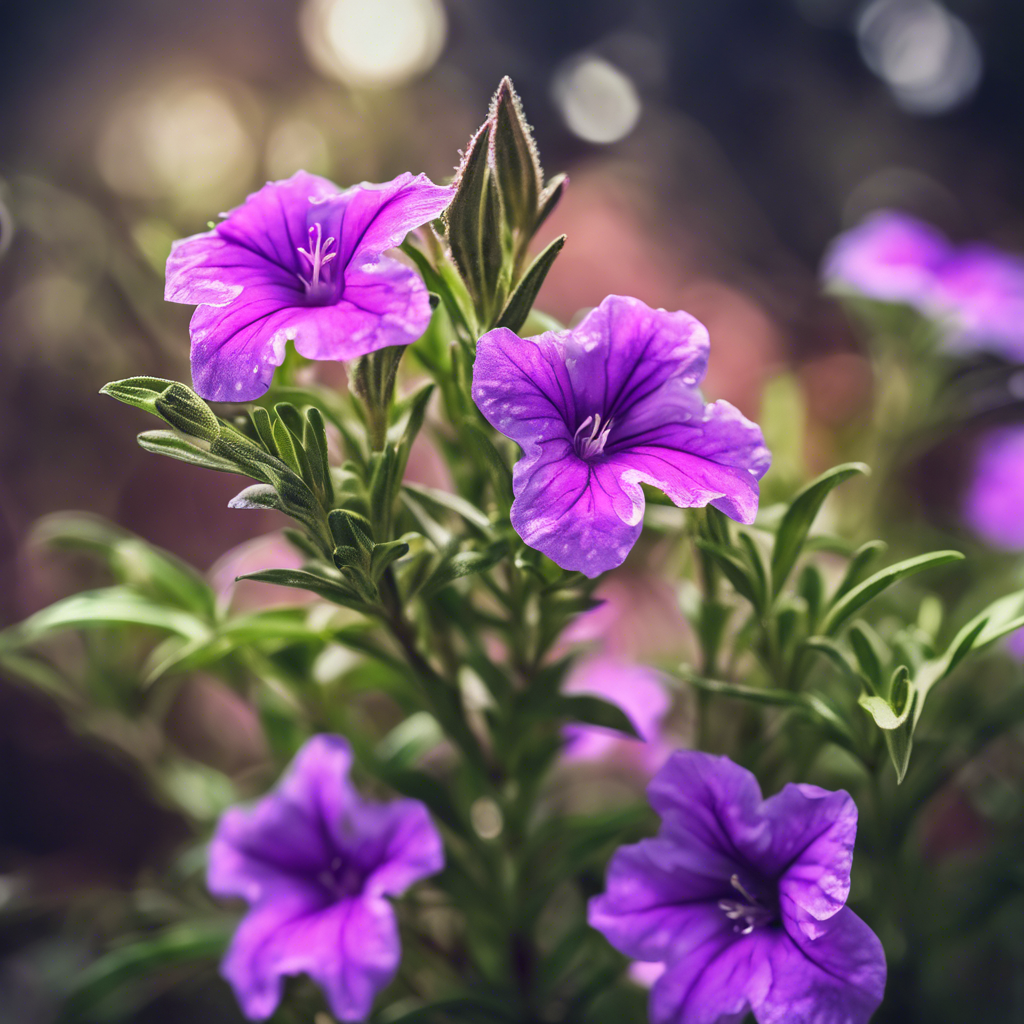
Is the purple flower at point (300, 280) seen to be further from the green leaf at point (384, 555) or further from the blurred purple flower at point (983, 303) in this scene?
the blurred purple flower at point (983, 303)

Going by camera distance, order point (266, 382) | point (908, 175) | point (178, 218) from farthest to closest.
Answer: point (908, 175) → point (178, 218) → point (266, 382)

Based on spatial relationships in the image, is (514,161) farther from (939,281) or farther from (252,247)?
(939,281)

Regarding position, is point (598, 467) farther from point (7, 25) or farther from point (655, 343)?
point (7, 25)

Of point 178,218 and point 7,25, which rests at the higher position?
point 7,25

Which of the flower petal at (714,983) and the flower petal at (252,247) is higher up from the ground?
the flower petal at (252,247)

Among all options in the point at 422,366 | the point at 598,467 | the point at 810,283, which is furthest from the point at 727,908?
the point at 810,283

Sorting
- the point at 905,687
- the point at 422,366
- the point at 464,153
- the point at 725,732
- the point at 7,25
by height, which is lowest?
the point at 725,732


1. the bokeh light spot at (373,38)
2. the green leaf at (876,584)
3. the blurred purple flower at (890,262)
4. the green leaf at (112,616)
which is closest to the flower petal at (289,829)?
the green leaf at (112,616)
